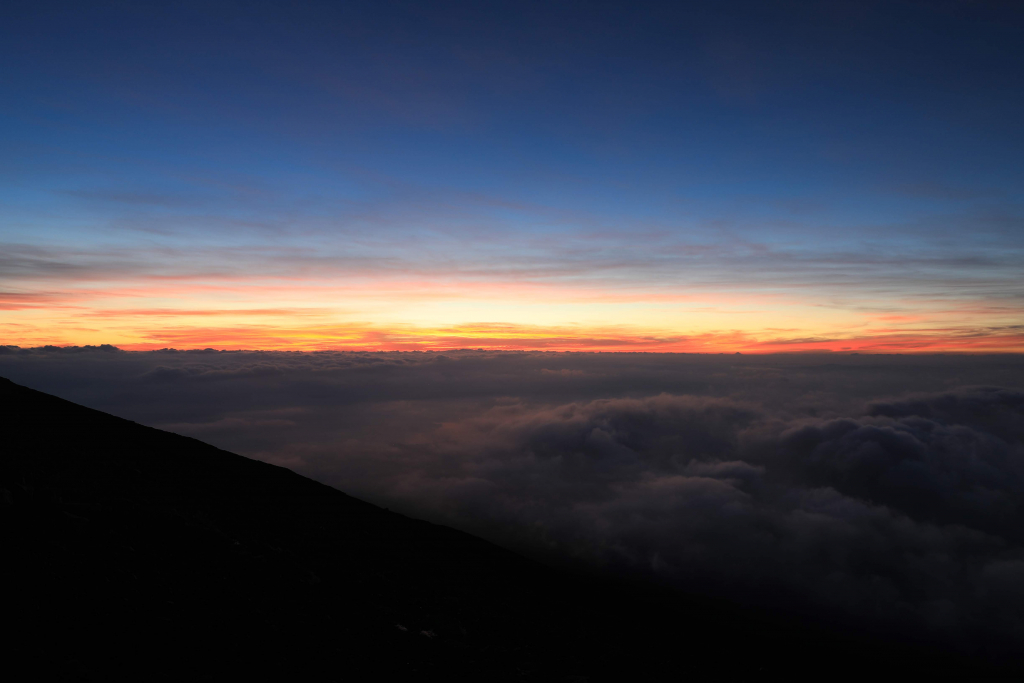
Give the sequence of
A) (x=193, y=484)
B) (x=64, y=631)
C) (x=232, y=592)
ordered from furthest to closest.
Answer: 1. (x=193, y=484)
2. (x=232, y=592)
3. (x=64, y=631)

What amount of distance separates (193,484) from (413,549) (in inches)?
753

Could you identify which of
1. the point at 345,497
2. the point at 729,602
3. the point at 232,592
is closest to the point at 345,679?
the point at 232,592

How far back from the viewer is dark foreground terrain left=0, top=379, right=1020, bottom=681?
12289 millimetres

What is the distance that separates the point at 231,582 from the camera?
18.0 metres

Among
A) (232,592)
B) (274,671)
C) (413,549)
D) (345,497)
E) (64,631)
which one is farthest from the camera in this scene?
(345,497)

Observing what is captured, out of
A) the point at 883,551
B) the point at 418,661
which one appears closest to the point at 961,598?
the point at 883,551

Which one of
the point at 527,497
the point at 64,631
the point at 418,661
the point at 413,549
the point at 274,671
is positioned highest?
the point at 64,631

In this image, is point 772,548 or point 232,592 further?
point 772,548

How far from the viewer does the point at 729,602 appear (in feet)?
479

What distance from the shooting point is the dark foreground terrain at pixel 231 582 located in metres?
12.3

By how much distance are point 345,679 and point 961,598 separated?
23206 cm

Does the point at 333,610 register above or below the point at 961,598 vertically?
above

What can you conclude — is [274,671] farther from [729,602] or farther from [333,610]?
[729,602]

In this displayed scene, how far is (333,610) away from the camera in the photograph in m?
20.0
